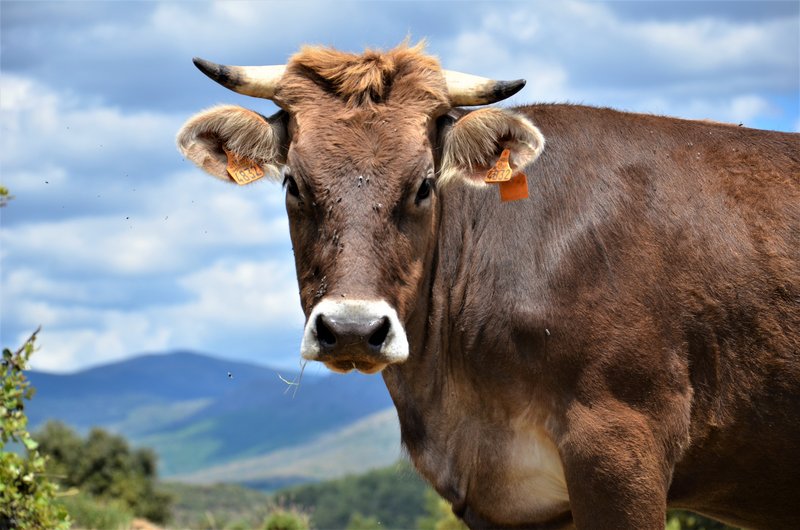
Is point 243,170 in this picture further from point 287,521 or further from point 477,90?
point 287,521

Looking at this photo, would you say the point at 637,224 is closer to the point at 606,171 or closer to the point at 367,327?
the point at 606,171

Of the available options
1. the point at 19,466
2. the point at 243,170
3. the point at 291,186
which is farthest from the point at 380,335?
the point at 19,466

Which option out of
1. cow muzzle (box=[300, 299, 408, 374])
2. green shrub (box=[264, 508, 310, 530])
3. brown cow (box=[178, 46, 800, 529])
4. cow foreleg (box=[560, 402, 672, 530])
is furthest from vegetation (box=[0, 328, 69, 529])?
green shrub (box=[264, 508, 310, 530])

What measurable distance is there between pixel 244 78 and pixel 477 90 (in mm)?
1744

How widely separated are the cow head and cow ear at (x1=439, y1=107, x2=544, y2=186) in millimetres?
10

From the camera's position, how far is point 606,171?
875 cm

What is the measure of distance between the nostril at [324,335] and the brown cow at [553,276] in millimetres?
312

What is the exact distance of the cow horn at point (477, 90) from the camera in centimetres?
850

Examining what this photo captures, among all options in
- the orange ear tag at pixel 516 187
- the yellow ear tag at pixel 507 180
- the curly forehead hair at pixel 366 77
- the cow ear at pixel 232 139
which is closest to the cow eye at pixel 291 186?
the cow ear at pixel 232 139

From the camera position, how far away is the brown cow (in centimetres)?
797

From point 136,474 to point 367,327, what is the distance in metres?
45.0

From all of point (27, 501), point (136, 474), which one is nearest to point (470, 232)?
point (27, 501)

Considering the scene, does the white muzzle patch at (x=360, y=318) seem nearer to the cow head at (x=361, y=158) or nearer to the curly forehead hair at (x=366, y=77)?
the cow head at (x=361, y=158)

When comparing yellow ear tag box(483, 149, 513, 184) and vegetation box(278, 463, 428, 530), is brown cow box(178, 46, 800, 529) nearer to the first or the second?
yellow ear tag box(483, 149, 513, 184)
